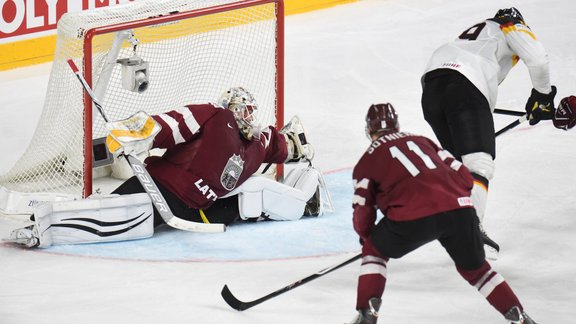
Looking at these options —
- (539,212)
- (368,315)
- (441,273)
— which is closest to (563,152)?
(539,212)

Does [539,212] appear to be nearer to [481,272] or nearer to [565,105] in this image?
[565,105]

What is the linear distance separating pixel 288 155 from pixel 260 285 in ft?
3.80

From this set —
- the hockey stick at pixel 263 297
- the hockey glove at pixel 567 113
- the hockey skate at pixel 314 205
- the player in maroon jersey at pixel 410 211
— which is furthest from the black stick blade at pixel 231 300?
the hockey glove at pixel 567 113

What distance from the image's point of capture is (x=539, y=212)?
576cm

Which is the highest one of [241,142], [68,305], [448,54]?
[448,54]

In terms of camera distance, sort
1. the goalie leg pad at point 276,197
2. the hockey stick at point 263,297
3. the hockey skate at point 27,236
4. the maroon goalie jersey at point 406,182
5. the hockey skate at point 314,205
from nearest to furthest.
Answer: the maroon goalie jersey at point 406,182 < the hockey stick at point 263,297 < the hockey skate at point 27,236 < the goalie leg pad at point 276,197 < the hockey skate at point 314,205

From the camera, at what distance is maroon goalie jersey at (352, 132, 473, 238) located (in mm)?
4020

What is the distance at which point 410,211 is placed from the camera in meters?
4.02

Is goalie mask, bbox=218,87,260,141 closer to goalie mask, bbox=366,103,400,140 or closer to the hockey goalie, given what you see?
the hockey goalie

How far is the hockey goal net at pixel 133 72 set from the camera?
18.2 ft

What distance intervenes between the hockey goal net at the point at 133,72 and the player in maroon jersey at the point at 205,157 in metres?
0.36

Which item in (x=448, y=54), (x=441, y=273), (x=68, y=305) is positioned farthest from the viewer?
(x=448, y=54)

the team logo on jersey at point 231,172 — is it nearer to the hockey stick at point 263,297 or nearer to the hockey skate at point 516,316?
the hockey stick at point 263,297

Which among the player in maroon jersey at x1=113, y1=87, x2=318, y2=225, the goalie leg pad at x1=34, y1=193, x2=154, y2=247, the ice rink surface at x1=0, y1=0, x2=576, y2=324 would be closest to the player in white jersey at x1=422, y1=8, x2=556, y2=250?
the ice rink surface at x1=0, y1=0, x2=576, y2=324
